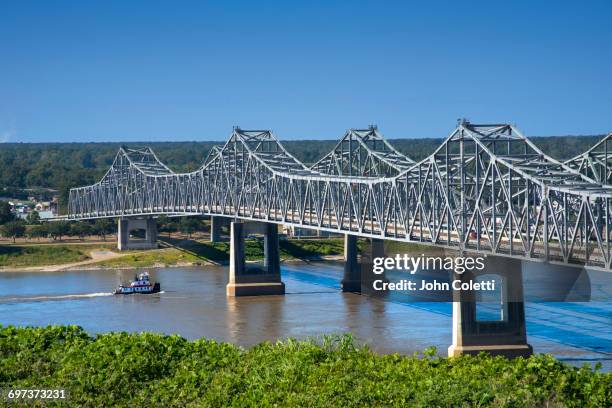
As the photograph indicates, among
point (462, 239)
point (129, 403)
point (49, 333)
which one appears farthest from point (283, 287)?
point (129, 403)

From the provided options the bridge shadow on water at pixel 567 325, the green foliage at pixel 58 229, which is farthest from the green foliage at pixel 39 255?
the bridge shadow on water at pixel 567 325

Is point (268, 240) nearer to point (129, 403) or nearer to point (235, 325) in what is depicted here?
point (235, 325)

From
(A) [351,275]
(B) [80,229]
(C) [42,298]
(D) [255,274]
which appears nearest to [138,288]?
(C) [42,298]

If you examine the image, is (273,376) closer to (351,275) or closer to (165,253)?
(351,275)

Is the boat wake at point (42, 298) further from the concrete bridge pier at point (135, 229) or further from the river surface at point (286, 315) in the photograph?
the concrete bridge pier at point (135, 229)

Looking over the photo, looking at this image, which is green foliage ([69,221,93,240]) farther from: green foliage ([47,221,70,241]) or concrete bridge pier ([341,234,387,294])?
concrete bridge pier ([341,234,387,294])

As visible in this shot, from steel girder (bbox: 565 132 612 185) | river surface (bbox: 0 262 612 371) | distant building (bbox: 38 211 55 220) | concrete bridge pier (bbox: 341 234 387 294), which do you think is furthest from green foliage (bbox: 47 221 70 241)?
steel girder (bbox: 565 132 612 185)
